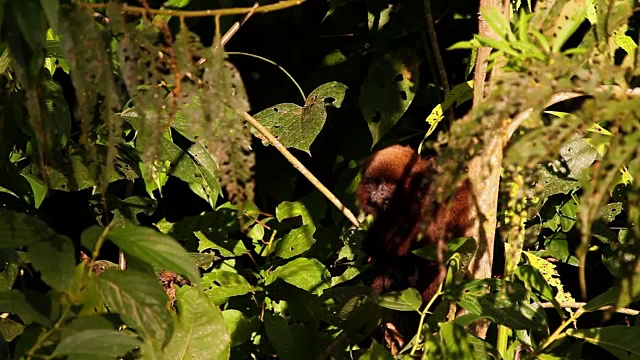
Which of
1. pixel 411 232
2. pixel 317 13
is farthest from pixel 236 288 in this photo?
pixel 317 13

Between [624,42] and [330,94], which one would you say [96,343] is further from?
[624,42]

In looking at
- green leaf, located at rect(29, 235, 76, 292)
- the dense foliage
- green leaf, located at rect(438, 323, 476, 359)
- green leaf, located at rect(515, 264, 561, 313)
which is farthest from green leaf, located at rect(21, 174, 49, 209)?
green leaf, located at rect(515, 264, 561, 313)

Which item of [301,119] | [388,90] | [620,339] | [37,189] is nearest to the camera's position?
[620,339]

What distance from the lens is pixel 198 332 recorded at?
158 cm

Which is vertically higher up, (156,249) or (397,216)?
(156,249)

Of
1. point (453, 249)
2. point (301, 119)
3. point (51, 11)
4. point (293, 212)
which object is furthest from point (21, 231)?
point (293, 212)

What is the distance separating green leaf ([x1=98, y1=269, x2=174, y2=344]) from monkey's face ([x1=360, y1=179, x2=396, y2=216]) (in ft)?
5.27

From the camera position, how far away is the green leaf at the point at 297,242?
2225 mm

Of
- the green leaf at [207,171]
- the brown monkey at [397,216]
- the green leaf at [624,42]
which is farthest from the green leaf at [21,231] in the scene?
the brown monkey at [397,216]

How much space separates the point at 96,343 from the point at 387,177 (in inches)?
68.5

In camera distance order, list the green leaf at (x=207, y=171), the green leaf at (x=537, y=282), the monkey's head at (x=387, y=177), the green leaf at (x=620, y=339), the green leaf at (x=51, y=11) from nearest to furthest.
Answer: the green leaf at (x=51, y=11), the green leaf at (x=620, y=339), the green leaf at (x=537, y=282), the green leaf at (x=207, y=171), the monkey's head at (x=387, y=177)

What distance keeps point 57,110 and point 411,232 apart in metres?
1.16

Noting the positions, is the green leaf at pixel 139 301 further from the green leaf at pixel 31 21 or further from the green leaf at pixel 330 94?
the green leaf at pixel 330 94

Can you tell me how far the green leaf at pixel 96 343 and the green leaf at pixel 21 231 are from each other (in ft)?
0.52
